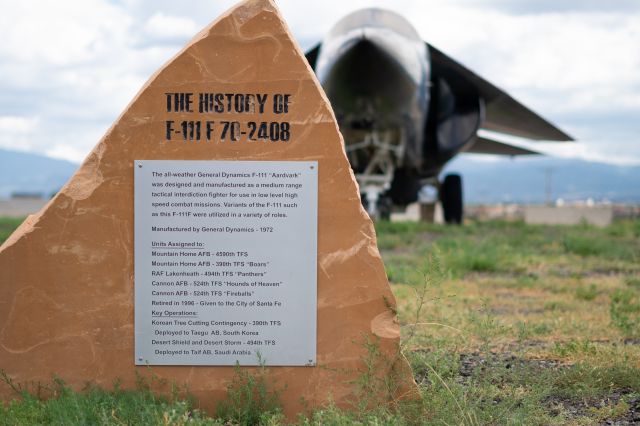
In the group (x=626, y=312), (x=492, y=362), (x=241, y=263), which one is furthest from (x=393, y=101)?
(x=241, y=263)

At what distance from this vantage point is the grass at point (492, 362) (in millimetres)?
3863

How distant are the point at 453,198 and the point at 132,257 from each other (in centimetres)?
1714

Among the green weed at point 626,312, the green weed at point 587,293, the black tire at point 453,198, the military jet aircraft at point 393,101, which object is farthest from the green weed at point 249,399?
the black tire at point 453,198

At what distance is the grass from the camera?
152 inches

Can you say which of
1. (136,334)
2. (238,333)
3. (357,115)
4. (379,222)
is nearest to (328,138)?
(238,333)

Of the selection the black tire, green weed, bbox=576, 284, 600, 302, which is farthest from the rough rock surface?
the black tire

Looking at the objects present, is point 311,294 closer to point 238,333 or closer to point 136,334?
point 238,333

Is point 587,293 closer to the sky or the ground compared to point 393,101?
closer to the ground

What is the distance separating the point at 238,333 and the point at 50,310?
967 mm

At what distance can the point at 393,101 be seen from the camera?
1383 cm

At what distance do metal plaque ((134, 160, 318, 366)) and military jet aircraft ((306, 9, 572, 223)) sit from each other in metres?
8.81

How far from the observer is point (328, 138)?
427 centimetres

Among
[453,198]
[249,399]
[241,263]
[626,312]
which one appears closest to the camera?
[249,399]

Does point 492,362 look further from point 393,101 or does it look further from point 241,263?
point 393,101
